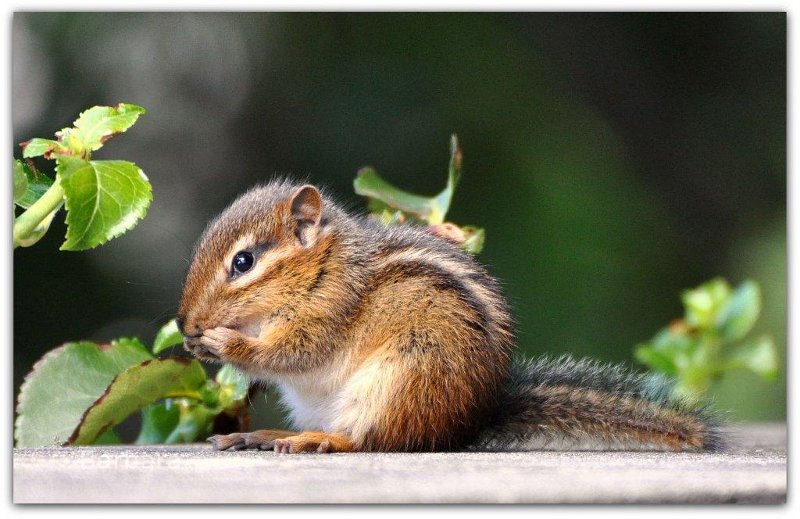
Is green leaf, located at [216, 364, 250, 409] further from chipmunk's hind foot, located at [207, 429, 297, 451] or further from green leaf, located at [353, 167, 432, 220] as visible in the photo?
green leaf, located at [353, 167, 432, 220]

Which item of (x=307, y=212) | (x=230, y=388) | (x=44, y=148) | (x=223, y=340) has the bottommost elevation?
(x=230, y=388)

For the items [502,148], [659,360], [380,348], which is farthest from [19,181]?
[502,148]

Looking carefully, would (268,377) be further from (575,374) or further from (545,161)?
(545,161)

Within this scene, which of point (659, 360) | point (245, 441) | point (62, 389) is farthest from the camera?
point (659, 360)

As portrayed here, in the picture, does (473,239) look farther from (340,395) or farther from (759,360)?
(759,360)

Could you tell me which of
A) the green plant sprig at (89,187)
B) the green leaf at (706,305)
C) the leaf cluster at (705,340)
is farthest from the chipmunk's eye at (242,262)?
the green leaf at (706,305)

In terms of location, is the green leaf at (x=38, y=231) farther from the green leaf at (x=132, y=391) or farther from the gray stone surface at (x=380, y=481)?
the gray stone surface at (x=380, y=481)
